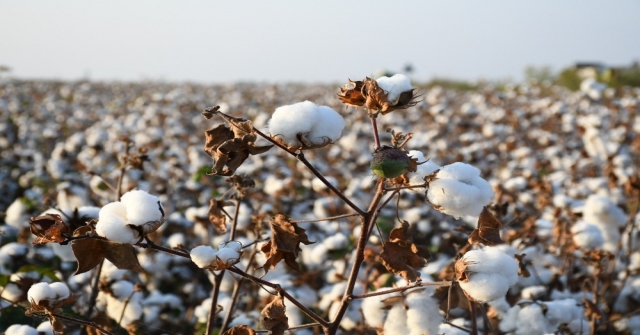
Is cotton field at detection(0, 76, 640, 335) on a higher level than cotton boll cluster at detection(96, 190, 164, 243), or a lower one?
lower

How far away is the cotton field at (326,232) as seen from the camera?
947mm

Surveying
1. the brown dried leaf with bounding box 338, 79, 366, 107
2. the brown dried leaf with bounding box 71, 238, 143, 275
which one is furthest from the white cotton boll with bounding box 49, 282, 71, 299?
the brown dried leaf with bounding box 338, 79, 366, 107

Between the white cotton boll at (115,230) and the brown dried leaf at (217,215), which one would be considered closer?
the white cotton boll at (115,230)

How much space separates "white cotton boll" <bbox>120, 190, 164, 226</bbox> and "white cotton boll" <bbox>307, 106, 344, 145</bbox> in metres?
0.26

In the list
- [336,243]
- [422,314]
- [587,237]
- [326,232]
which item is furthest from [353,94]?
[326,232]

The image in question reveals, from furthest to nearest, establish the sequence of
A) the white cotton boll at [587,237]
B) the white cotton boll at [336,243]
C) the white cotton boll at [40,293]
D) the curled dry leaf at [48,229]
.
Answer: the white cotton boll at [336,243]
the white cotton boll at [587,237]
the white cotton boll at [40,293]
the curled dry leaf at [48,229]

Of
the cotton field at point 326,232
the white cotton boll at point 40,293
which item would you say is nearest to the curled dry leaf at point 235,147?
the cotton field at point 326,232

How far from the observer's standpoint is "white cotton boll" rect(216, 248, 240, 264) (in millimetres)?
958

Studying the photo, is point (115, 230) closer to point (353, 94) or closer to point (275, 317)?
point (275, 317)

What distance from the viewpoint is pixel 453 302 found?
4.21ft

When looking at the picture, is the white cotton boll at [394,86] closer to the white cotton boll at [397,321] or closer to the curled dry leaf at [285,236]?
the curled dry leaf at [285,236]

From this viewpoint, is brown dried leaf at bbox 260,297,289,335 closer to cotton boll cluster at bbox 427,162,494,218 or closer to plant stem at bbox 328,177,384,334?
plant stem at bbox 328,177,384,334

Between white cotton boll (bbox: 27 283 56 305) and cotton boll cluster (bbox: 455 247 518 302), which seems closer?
cotton boll cluster (bbox: 455 247 518 302)

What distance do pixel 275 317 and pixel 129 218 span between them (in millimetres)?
285
